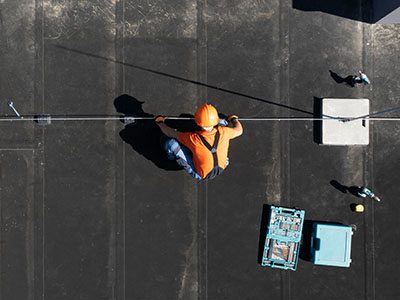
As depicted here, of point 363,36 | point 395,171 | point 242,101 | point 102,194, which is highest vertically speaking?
point 363,36

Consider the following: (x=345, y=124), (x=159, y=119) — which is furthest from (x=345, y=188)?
(x=159, y=119)

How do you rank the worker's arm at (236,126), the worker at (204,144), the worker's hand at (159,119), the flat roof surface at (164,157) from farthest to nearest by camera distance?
the flat roof surface at (164,157), the worker's hand at (159,119), the worker's arm at (236,126), the worker at (204,144)

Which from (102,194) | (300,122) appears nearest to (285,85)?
(300,122)

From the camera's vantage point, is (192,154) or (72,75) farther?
(72,75)

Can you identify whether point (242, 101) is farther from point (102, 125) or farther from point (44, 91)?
point (44, 91)

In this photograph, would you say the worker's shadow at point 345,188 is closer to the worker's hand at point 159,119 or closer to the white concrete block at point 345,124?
the white concrete block at point 345,124

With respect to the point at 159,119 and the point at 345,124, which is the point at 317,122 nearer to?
the point at 345,124

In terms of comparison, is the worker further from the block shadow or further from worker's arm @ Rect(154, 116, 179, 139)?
the block shadow

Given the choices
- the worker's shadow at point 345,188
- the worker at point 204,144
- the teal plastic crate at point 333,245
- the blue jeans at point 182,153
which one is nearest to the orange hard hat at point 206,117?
the worker at point 204,144
